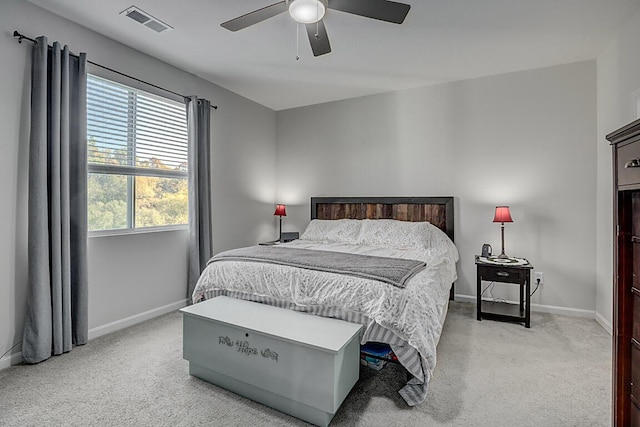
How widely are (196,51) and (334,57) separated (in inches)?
54.2

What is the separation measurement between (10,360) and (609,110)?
5.42 meters

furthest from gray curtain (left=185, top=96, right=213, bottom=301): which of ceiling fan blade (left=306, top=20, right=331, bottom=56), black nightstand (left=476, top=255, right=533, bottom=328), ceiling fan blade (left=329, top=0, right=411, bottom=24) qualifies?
black nightstand (left=476, top=255, right=533, bottom=328)

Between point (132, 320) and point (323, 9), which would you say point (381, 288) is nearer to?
point (323, 9)

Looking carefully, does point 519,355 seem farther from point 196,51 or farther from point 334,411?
point 196,51

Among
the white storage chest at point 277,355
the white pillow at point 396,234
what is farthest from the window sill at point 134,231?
the white pillow at point 396,234

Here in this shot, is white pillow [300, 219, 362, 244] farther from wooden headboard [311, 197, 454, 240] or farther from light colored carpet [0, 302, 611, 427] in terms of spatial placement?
light colored carpet [0, 302, 611, 427]

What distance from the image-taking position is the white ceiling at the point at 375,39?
2.45m

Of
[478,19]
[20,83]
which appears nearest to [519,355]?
[478,19]

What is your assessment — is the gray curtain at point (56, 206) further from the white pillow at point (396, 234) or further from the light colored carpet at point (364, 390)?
the white pillow at point (396, 234)

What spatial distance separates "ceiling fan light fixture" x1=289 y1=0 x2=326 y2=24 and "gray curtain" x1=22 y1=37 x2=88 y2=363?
75.8 inches

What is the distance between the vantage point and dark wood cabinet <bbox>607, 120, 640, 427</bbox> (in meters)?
1.28

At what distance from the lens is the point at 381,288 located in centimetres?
206

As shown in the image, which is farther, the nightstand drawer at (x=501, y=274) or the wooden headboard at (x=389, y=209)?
the wooden headboard at (x=389, y=209)

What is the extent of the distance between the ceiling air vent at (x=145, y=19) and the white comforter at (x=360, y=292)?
2055 mm
